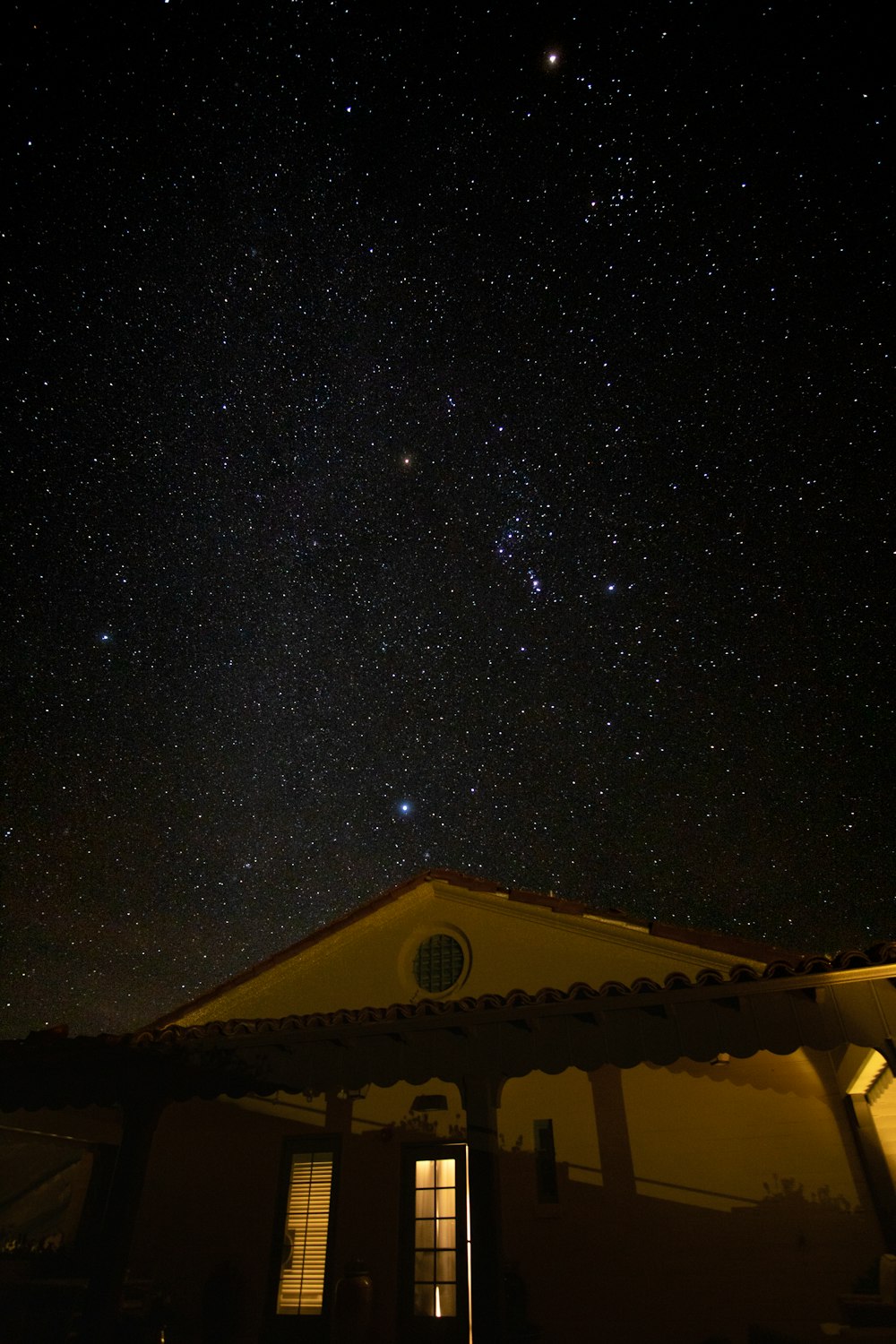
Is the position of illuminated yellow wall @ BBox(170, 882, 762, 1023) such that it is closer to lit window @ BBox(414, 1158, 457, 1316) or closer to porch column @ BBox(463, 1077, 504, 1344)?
lit window @ BBox(414, 1158, 457, 1316)

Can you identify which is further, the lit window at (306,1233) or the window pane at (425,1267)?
the lit window at (306,1233)

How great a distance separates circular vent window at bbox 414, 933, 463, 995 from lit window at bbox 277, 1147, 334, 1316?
2655 mm

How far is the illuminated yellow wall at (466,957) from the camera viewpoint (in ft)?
34.6

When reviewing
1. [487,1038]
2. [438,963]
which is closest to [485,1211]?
[487,1038]

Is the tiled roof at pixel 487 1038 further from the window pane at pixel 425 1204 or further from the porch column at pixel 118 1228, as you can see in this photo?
the window pane at pixel 425 1204

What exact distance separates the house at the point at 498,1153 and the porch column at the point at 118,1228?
19mm

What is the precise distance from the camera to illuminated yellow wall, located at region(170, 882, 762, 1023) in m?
10.5

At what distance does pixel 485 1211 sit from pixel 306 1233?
489cm

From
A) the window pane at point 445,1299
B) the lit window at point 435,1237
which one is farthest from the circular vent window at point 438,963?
the window pane at point 445,1299

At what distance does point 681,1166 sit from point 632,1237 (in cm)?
94

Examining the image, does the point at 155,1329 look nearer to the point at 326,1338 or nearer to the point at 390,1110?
the point at 326,1338

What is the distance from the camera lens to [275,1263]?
30.0 feet

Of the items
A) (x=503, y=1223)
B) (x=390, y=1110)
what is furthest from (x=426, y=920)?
(x=503, y=1223)

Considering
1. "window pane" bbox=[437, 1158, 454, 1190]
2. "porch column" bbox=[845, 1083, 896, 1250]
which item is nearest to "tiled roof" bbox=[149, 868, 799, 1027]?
"porch column" bbox=[845, 1083, 896, 1250]
